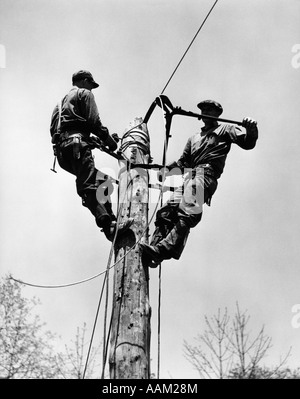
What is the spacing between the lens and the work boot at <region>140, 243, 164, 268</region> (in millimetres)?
4621

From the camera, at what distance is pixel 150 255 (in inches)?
183

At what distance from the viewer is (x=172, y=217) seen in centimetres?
522

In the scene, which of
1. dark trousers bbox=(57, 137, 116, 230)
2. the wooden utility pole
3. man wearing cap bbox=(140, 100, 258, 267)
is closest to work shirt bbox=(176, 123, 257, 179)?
man wearing cap bbox=(140, 100, 258, 267)

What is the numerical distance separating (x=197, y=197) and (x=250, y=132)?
3.02 feet

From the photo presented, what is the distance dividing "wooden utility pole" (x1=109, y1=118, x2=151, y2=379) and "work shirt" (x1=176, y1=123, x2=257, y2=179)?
0.59 metres

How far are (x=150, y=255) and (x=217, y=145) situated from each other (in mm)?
1496

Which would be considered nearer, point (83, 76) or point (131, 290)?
point (131, 290)

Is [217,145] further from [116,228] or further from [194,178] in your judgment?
[116,228]

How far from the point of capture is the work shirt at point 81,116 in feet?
17.6

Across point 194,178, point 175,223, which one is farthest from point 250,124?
point 175,223

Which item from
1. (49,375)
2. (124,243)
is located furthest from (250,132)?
(49,375)

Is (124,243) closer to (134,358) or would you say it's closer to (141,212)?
(141,212)

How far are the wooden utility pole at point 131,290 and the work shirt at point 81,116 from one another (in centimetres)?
43

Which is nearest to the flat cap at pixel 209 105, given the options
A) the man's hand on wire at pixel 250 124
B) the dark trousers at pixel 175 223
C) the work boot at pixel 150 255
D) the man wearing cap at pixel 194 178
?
the man wearing cap at pixel 194 178
